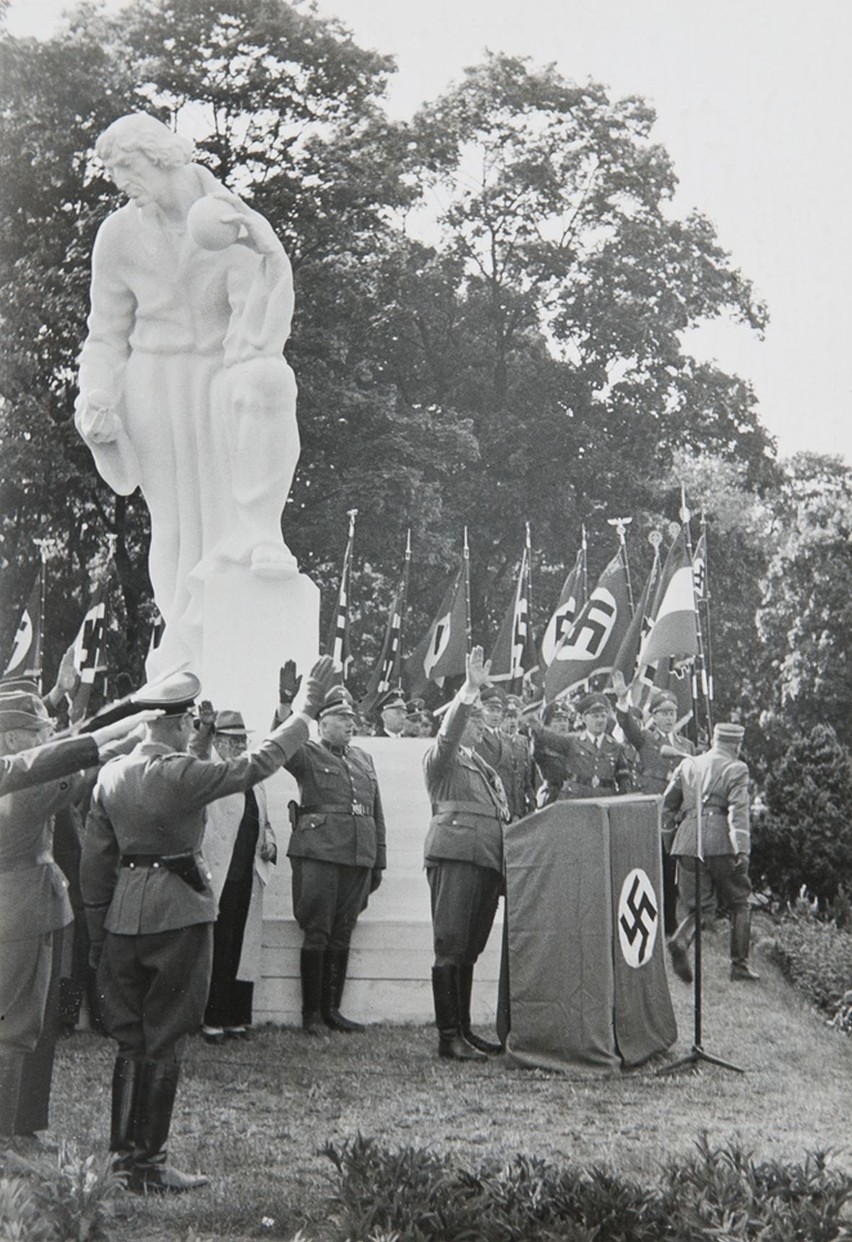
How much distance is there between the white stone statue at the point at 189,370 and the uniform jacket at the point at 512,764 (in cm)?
163

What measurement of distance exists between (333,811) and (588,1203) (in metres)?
3.54

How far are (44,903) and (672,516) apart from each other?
17.0 m

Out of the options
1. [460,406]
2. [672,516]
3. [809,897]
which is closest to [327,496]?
[460,406]

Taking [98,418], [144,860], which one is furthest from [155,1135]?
[98,418]

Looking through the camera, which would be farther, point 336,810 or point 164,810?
point 336,810

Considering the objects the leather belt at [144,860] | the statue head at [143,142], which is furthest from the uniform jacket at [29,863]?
the statue head at [143,142]

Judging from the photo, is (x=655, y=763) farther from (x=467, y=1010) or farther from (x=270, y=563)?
(x=467, y=1010)

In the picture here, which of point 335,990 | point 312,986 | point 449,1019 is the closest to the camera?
point 449,1019

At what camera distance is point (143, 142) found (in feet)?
26.8

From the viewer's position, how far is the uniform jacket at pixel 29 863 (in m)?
5.52

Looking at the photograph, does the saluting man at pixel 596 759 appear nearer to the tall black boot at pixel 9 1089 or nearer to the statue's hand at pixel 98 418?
the statue's hand at pixel 98 418

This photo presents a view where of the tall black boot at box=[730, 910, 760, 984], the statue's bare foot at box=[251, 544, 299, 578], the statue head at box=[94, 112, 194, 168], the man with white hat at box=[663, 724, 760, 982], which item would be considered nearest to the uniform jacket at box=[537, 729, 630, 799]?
the man with white hat at box=[663, 724, 760, 982]

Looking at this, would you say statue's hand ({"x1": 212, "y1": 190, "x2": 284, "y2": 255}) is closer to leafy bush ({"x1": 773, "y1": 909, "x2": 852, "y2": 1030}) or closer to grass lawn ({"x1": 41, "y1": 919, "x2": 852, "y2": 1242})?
grass lawn ({"x1": 41, "y1": 919, "x2": 852, "y2": 1242})

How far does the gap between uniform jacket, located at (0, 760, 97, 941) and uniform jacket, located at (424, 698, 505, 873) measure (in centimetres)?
224
